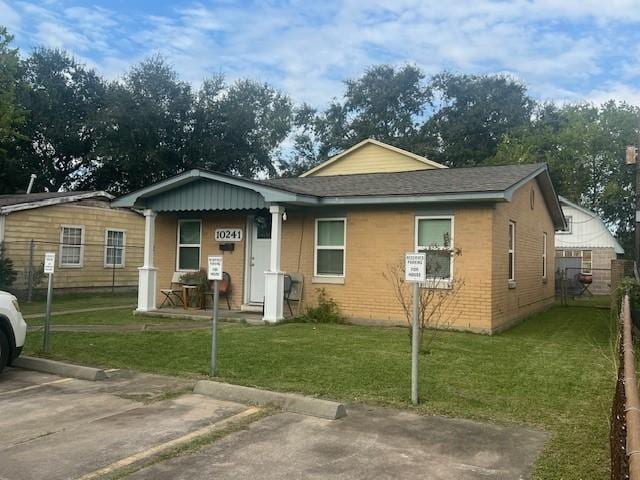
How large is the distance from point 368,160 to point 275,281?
15.9 meters

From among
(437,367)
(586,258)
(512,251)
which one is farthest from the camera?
(586,258)

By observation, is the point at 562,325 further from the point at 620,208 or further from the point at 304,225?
the point at 620,208

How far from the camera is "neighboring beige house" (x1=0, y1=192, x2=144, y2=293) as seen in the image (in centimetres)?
1861

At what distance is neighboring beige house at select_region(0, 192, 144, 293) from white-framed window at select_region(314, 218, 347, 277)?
385 inches

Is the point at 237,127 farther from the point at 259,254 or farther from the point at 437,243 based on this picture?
the point at 437,243

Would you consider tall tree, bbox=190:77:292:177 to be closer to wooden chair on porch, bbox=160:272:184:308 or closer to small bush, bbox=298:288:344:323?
wooden chair on porch, bbox=160:272:184:308

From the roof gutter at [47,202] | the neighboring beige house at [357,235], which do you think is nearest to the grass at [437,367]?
the neighboring beige house at [357,235]

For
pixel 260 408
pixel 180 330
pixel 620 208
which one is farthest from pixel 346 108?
pixel 260 408

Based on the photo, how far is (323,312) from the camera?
511 inches

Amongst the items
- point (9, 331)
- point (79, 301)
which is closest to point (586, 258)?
point (79, 301)

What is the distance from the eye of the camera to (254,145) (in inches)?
1563

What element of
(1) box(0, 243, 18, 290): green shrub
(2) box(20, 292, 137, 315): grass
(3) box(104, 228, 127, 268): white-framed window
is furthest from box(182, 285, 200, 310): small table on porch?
(3) box(104, 228, 127, 268): white-framed window

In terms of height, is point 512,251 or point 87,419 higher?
point 512,251

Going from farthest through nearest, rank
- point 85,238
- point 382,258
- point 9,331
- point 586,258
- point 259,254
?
point 586,258 < point 85,238 < point 259,254 < point 382,258 < point 9,331
